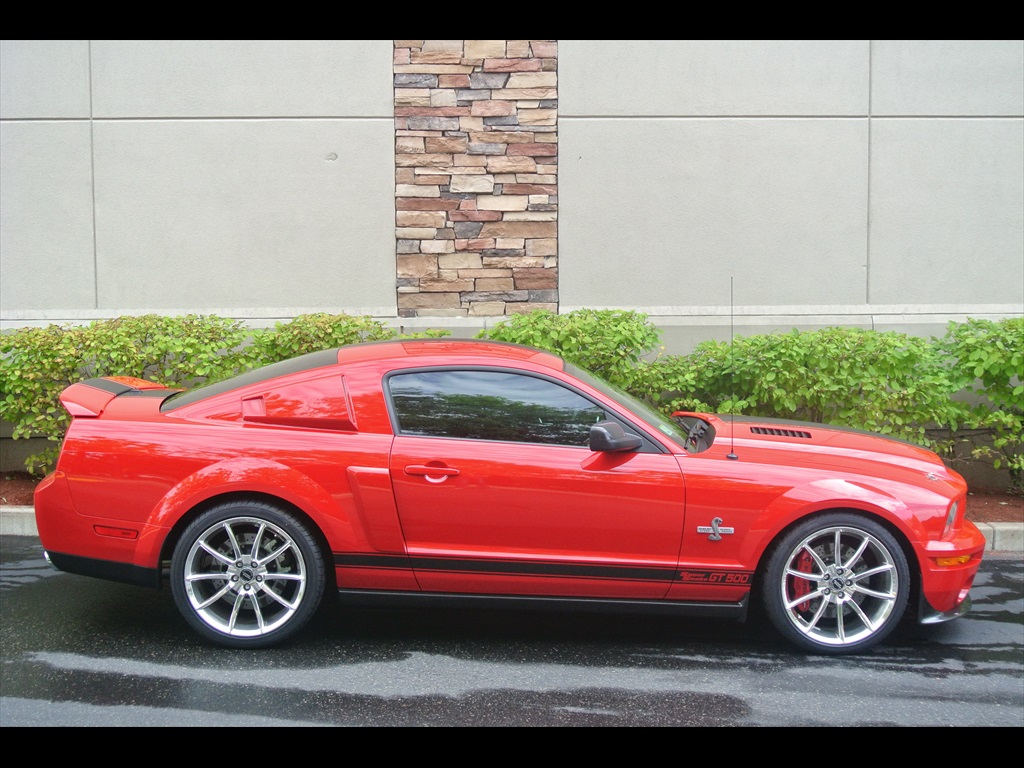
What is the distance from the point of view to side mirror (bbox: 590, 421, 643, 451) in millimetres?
4414

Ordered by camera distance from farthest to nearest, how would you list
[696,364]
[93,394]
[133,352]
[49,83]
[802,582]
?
[49,83]
[696,364]
[133,352]
[93,394]
[802,582]

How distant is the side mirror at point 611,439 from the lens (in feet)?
14.5

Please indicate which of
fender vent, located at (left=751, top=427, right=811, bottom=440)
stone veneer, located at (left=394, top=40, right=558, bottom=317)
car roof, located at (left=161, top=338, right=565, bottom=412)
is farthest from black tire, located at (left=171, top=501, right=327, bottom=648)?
stone veneer, located at (left=394, top=40, right=558, bottom=317)

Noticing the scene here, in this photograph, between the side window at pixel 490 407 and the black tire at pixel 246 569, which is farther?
the side window at pixel 490 407

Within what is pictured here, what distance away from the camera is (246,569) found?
4.51m

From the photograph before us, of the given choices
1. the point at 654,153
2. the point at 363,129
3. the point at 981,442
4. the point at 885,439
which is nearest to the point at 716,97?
the point at 654,153

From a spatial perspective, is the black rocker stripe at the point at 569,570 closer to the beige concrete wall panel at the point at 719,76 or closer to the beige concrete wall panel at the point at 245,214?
the beige concrete wall panel at the point at 245,214

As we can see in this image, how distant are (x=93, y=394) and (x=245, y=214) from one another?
413cm

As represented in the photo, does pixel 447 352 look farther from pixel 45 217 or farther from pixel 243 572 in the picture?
pixel 45 217

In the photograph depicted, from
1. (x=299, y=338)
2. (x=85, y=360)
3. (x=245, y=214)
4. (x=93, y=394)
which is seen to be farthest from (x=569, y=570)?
(x=245, y=214)

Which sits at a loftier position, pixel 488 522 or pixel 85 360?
pixel 85 360

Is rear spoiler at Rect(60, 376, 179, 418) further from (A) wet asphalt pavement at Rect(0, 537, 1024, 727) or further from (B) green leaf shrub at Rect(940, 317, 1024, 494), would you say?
(B) green leaf shrub at Rect(940, 317, 1024, 494)

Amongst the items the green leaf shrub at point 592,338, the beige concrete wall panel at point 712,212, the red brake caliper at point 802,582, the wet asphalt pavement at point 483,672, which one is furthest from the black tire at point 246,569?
the beige concrete wall panel at point 712,212

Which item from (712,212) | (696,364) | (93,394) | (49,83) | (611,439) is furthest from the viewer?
(712,212)
